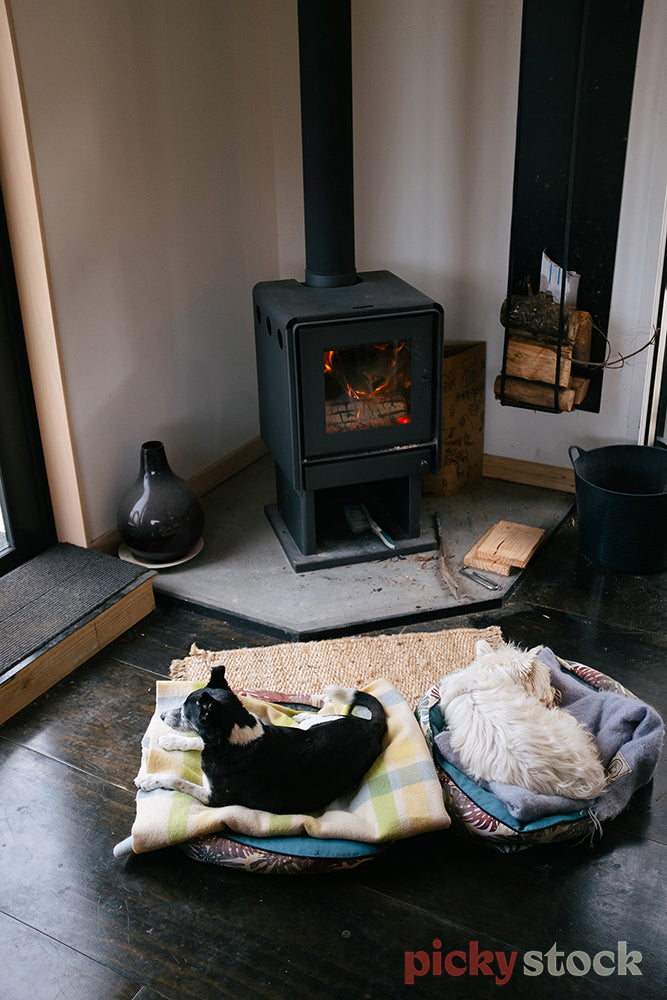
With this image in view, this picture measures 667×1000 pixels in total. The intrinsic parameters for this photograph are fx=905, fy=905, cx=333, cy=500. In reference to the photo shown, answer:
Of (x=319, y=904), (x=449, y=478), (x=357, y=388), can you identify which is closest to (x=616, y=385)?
(x=449, y=478)

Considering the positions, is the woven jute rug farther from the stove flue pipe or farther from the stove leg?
the stove flue pipe

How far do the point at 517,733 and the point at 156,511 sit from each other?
1404 millimetres

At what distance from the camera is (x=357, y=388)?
2785 mm

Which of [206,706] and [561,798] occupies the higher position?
[206,706]

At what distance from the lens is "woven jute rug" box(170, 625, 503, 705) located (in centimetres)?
240

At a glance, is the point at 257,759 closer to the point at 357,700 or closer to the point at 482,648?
the point at 357,700

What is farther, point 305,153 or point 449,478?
point 449,478

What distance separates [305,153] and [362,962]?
2.17 m

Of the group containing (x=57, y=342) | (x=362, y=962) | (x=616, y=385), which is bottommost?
(x=362, y=962)

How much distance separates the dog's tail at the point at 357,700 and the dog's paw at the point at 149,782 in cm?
43

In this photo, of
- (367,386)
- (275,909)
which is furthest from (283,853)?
(367,386)

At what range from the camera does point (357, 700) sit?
212cm

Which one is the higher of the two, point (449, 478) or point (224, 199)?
point (224, 199)

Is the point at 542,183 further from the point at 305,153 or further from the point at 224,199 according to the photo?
the point at 224,199
